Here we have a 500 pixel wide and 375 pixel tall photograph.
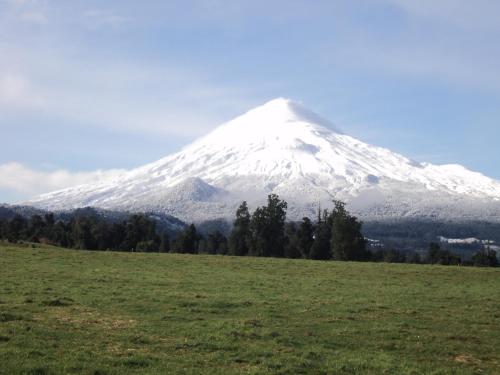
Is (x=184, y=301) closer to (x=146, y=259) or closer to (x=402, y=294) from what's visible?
(x=402, y=294)

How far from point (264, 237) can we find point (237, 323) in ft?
181

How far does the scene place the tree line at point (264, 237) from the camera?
67812 millimetres

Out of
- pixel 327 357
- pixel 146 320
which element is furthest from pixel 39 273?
pixel 327 357

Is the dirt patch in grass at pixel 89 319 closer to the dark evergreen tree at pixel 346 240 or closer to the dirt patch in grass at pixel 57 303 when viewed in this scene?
the dirt patch in grass at pixel 57 303

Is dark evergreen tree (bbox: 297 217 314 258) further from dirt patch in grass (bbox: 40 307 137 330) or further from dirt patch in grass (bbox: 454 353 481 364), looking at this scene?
dirt patch in grass (bbox: 454 353 481 364)

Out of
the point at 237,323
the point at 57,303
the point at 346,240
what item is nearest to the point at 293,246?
the point at 346,240

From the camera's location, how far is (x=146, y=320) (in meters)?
19.1

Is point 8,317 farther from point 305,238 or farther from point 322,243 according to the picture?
point 305,238

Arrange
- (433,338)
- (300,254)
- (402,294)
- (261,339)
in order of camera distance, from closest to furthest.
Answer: (261,339) < (433,338) < (402,294) < (300,254)

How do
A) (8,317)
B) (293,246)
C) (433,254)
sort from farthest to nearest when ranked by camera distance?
(433,254) → (293,246) → (8,317)

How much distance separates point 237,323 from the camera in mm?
18922

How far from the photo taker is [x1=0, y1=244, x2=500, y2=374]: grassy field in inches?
558

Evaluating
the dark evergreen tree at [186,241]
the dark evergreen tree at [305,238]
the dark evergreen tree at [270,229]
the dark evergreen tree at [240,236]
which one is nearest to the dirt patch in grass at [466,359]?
the dark evergreen tree at [270,229]

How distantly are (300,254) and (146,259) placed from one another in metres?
33.1
